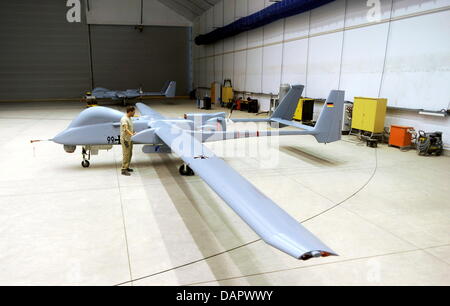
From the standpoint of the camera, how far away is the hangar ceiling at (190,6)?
32812 mm

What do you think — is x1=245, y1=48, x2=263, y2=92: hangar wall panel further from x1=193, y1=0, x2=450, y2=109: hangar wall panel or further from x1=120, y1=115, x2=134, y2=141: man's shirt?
x1=120, y1=115, x2=134, y2=141: man's shirt

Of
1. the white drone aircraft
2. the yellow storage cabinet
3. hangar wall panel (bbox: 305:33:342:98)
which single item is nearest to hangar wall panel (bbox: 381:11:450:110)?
the yellow storage cabinet

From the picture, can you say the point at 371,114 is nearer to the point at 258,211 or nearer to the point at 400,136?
the point at 400,136

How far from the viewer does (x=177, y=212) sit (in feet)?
20.8

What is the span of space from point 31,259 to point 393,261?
5393 millimetres

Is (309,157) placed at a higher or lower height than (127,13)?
lower

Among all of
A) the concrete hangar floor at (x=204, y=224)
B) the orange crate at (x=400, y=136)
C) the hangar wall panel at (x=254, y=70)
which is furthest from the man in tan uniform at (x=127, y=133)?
the hangar wall panel at (x=254, y=70)

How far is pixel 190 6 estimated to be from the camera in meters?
35.0

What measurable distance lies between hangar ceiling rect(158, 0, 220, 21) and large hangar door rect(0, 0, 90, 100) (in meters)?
10.3

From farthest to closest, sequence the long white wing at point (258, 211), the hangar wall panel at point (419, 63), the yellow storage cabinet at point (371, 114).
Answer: the yellow storage cabinet at point (371, 114), the hangar wall panel at point (419, 63), the long white wing at point (258, 211)

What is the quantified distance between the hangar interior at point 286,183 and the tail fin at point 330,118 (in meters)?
1.06

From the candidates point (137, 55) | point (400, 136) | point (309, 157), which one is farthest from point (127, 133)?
point (137, 55)

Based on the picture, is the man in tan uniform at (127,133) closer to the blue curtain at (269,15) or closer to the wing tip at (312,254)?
the wing tip at (312,254)

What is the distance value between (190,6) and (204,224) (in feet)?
113
